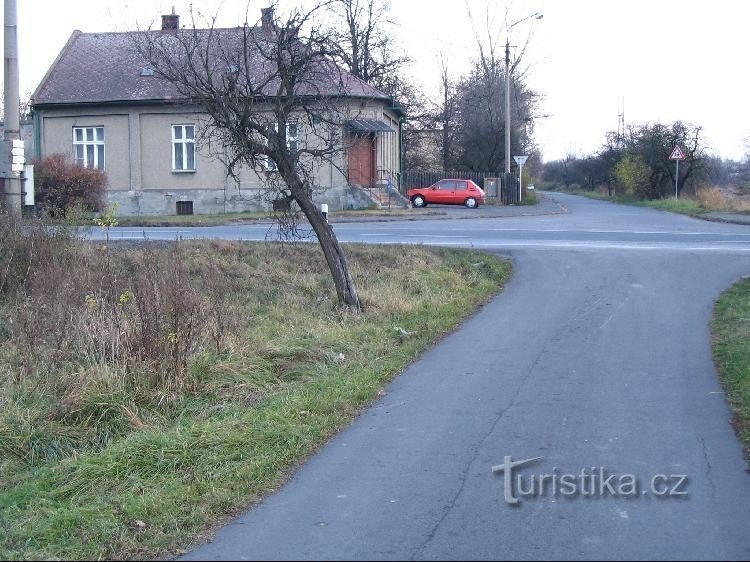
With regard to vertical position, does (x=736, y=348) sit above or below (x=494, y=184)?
below

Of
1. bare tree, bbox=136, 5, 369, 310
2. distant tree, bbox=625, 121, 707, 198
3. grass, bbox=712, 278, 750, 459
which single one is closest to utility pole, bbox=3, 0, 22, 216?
bare tree, bbox=136, 5, 369, 310

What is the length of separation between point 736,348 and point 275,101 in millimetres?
7355

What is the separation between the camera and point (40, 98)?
38031 mm

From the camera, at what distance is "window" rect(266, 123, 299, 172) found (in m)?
14.2

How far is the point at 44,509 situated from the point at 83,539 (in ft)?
2.83

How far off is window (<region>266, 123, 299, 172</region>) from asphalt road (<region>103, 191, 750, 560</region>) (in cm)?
391

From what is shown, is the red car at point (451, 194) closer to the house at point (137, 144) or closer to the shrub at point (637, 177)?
the house at point (137, 144)

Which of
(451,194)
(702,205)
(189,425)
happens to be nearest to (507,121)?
(451,194)

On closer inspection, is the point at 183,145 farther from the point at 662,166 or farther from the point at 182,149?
the point at 662,166

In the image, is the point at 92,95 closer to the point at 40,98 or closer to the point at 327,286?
the point at 40,98

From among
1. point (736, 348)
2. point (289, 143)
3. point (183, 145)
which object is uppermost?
point (183, 145)

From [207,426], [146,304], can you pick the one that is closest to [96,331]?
[146,304]

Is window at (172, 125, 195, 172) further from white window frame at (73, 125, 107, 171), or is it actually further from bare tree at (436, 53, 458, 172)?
bare tree at (436, 53, 458, 172)

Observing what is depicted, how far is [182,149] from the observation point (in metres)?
38.1
